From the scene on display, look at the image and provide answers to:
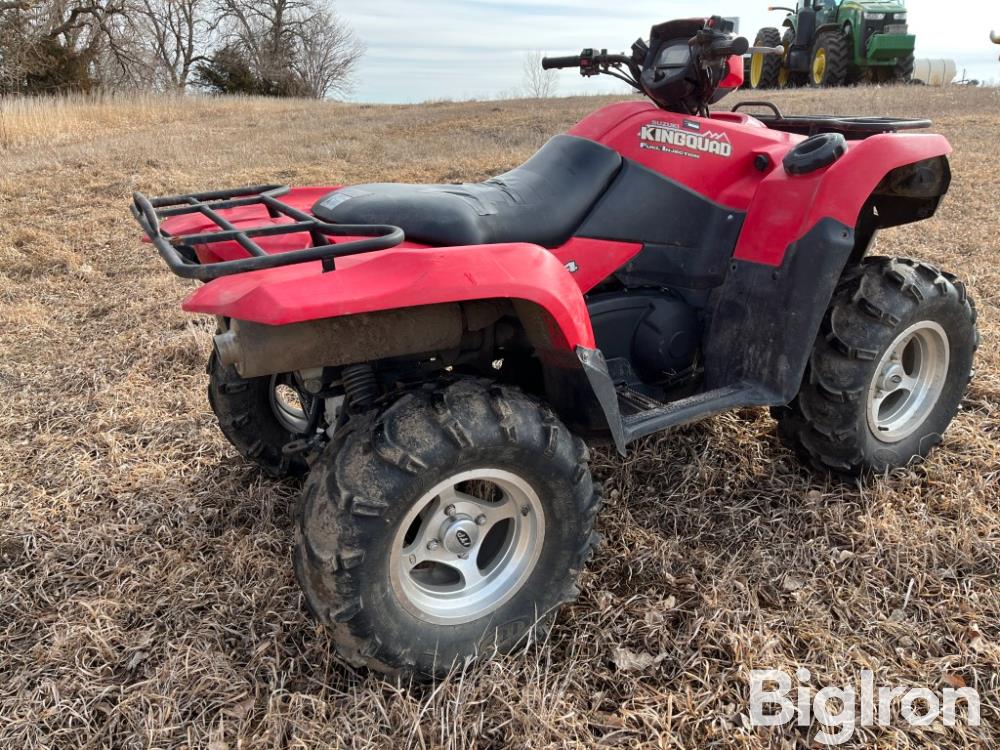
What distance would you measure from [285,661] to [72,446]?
1828 mm

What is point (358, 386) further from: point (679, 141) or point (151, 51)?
point (151, 51)

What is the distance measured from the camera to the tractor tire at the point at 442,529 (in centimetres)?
181

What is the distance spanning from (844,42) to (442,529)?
18.9 m

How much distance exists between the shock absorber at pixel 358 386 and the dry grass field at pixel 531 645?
0.68 metres

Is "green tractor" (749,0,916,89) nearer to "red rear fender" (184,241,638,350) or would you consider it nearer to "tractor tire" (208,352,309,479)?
"tractor tire" (208,352,309,479)

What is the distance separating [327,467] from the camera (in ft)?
6.12

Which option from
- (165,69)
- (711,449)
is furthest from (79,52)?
(711,449)

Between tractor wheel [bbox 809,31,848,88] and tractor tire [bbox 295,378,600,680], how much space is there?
59.5ft

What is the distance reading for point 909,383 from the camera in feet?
9.62

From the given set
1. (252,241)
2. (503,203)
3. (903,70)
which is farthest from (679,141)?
(903,70)

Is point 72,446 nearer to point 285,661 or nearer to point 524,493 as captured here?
point 285,661

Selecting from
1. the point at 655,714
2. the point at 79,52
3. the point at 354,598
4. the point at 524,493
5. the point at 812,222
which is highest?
the point at 79,52

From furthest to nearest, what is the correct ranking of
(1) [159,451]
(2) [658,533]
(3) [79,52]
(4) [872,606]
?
(3) [79,52] < (1) [159,451] < (2) [658,533] < (4) [872,606]

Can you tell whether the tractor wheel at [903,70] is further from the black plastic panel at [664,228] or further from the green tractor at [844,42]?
the black plastic panel at [664,228]
